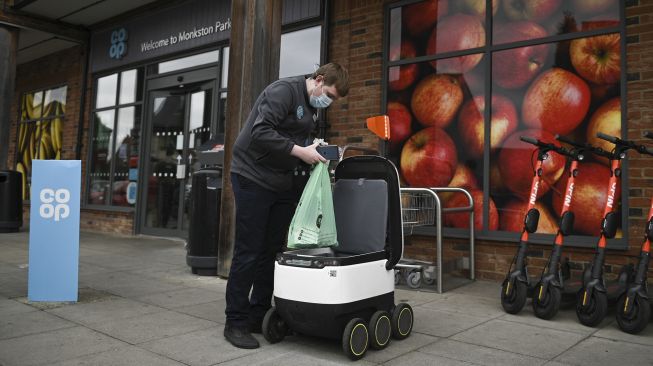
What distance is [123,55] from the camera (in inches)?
411

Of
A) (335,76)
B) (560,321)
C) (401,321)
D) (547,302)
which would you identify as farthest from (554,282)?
(335,76)

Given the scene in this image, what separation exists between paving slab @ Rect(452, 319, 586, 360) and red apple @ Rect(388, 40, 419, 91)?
357 centimetres

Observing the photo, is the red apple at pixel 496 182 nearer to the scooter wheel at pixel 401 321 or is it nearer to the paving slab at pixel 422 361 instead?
the scooter wheel at pixel 401 321

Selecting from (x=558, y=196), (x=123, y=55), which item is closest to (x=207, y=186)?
(x=558, y=196)

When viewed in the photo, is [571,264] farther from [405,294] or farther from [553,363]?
[553,363]

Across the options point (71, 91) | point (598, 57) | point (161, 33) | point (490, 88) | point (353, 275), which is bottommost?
point (353, 275)

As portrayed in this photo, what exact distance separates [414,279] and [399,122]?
228 cm

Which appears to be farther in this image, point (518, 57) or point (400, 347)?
point (518, 57)

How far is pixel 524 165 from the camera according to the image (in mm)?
5648

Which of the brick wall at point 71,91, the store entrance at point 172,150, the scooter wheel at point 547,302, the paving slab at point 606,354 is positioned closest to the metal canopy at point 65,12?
the brick wall at point 71,91

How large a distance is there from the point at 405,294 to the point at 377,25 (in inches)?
141

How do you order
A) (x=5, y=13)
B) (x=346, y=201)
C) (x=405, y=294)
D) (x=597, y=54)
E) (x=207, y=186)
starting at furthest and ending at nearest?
(x=5, y=13), (x=207, y=186), (x=597, y=54), (x=405, y=294), (x=346, y=201)

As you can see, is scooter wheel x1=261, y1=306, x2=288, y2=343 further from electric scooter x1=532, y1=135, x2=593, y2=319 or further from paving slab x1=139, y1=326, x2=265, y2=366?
electric scooter x1=532, y1=135, x2=593, y2=319

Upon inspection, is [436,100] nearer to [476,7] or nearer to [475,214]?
[476,7]
